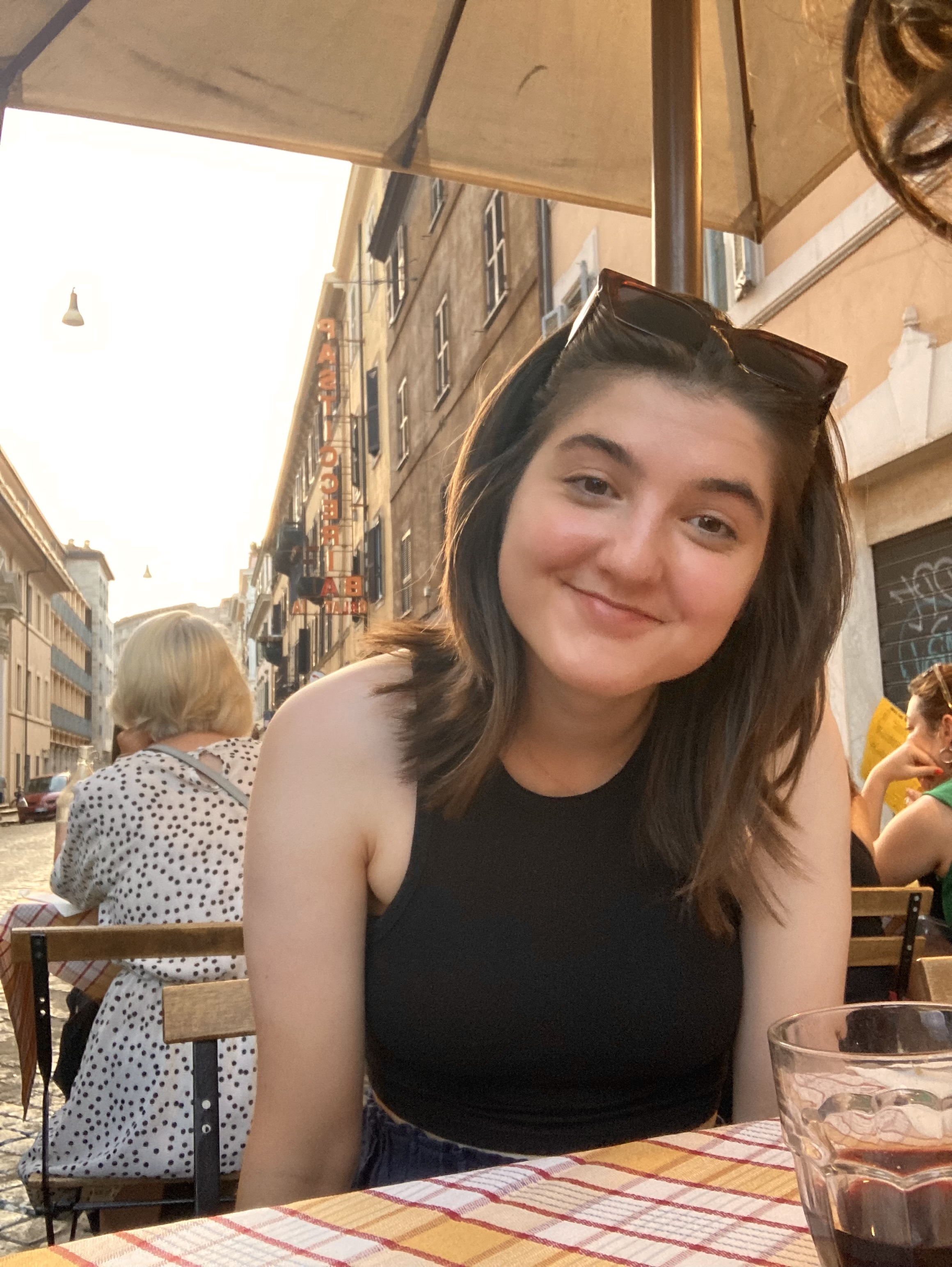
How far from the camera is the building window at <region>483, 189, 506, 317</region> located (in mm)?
13461

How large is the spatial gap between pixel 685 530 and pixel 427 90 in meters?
2.42

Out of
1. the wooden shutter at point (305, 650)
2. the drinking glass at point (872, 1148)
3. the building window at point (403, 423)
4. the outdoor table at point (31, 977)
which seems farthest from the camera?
the wooden shutter at point (305, 650)

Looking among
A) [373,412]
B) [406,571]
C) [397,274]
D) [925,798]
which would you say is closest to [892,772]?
[925,798]

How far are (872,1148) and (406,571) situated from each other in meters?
→ 18.5

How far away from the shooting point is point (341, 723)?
151 cm

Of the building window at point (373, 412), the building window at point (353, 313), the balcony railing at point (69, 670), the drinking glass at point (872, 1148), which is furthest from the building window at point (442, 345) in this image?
the balcony railing at point (69, 670)

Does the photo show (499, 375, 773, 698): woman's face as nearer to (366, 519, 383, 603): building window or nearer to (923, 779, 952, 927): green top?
(923, 779, 952, 927): green top

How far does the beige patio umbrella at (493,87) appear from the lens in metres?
2.82

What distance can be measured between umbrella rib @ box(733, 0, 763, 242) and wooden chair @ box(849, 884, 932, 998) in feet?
6.93

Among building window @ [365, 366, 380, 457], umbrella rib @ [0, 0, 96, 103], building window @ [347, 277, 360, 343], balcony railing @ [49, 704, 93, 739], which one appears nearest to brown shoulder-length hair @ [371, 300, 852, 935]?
umbrella rib @ [0, 0, 96, 103]

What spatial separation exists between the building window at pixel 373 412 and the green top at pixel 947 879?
64.0ft

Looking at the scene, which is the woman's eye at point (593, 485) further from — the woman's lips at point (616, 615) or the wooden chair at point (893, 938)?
the wooden chair at point (893, 938)

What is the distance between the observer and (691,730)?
5.32 ft

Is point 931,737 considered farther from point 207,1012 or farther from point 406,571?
point 406,571
